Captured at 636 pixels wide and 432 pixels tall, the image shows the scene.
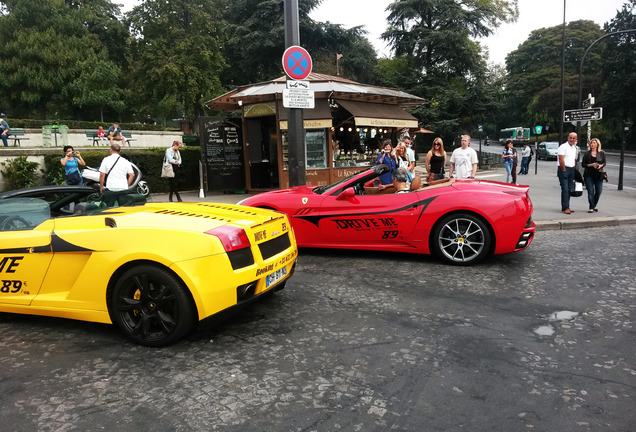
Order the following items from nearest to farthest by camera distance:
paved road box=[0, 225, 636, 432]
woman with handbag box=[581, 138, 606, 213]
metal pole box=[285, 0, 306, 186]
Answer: paved road box=[0, 225, 636, 432], metal pole box=[285, 0, 306, 186], woman with handbag box=[581, 138, 606, 213]

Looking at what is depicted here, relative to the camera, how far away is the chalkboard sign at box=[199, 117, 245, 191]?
1471 cm

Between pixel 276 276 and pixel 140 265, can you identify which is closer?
pixel 140 265

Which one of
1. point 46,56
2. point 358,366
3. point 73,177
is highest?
point 46,56

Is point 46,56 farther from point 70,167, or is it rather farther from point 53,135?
point 70,167

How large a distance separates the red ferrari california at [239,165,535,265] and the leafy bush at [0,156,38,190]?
10.6 metres

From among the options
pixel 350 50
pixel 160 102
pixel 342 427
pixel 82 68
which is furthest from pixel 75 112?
pixel 342 427

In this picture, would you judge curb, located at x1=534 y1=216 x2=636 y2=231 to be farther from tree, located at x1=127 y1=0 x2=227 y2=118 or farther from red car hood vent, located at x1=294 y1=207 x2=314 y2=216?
tree, located at x1=127 y1=0 x2=227 y2=118

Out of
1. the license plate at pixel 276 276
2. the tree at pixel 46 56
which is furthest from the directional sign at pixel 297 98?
the tree at pixel 46 56

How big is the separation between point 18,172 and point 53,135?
12883 mm

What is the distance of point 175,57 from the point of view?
100ft

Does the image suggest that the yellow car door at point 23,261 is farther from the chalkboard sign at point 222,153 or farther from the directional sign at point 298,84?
the chalkboard sign at point 222,153

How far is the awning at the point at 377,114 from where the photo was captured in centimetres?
1466

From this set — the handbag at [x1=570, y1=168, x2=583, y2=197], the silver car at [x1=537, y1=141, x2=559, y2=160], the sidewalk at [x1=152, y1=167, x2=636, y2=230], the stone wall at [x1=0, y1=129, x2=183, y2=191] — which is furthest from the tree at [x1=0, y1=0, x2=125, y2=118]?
the handbag at [x1=570, y1=168, x2=583, y2=197]

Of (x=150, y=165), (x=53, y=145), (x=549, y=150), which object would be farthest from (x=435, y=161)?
(x=549, y=150)
